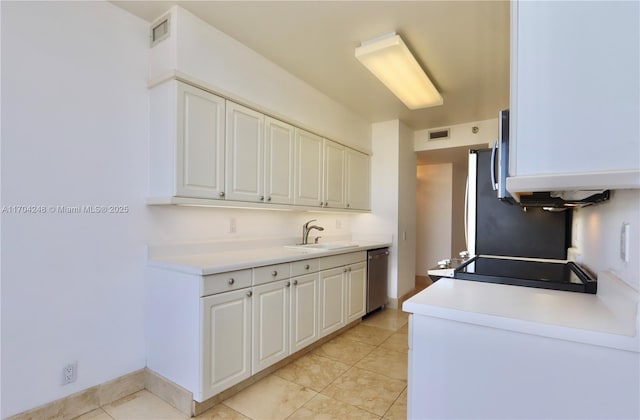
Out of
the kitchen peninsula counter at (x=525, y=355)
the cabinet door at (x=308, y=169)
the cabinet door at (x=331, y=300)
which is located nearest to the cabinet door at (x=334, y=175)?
the cabinet door at (x=308, y=169)

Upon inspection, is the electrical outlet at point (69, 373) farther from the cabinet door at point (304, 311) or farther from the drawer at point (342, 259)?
the drawer at point (342, 259)

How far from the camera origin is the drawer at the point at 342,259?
2.96 metres

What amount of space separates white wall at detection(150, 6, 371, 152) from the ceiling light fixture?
81cm

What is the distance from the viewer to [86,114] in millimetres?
1969

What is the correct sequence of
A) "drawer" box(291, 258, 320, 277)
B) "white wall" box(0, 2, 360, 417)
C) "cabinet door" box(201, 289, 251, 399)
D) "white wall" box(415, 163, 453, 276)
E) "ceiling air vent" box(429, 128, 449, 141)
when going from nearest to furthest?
"white wall" box(0, 2, 360, 417) → "cabinet door" box(201, 289, 251, 399) → "drawer" box(291, 258, 320, 277) → "ceiling air vent" box(429, 128, 449, 141) → "white wall" box(415, 163, 453, 276)

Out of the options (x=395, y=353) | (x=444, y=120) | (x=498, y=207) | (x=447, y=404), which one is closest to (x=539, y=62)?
(x=447, y=404)

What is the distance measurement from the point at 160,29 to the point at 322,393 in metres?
2.71

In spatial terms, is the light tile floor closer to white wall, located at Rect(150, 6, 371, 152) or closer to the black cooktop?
the black cooktop

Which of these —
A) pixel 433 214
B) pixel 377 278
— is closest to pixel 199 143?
pixel 377 278

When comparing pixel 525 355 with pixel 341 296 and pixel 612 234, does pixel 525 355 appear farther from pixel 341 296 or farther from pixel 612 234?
pixel 341 296

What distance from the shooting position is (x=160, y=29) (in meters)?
2.20

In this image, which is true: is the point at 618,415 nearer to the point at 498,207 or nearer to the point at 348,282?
the point at 498,207

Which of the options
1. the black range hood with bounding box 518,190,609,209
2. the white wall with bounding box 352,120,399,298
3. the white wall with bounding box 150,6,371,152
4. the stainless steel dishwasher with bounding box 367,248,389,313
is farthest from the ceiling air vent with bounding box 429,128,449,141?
the black range hood with bounding box 518,190,609,209

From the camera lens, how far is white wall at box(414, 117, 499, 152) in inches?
165
